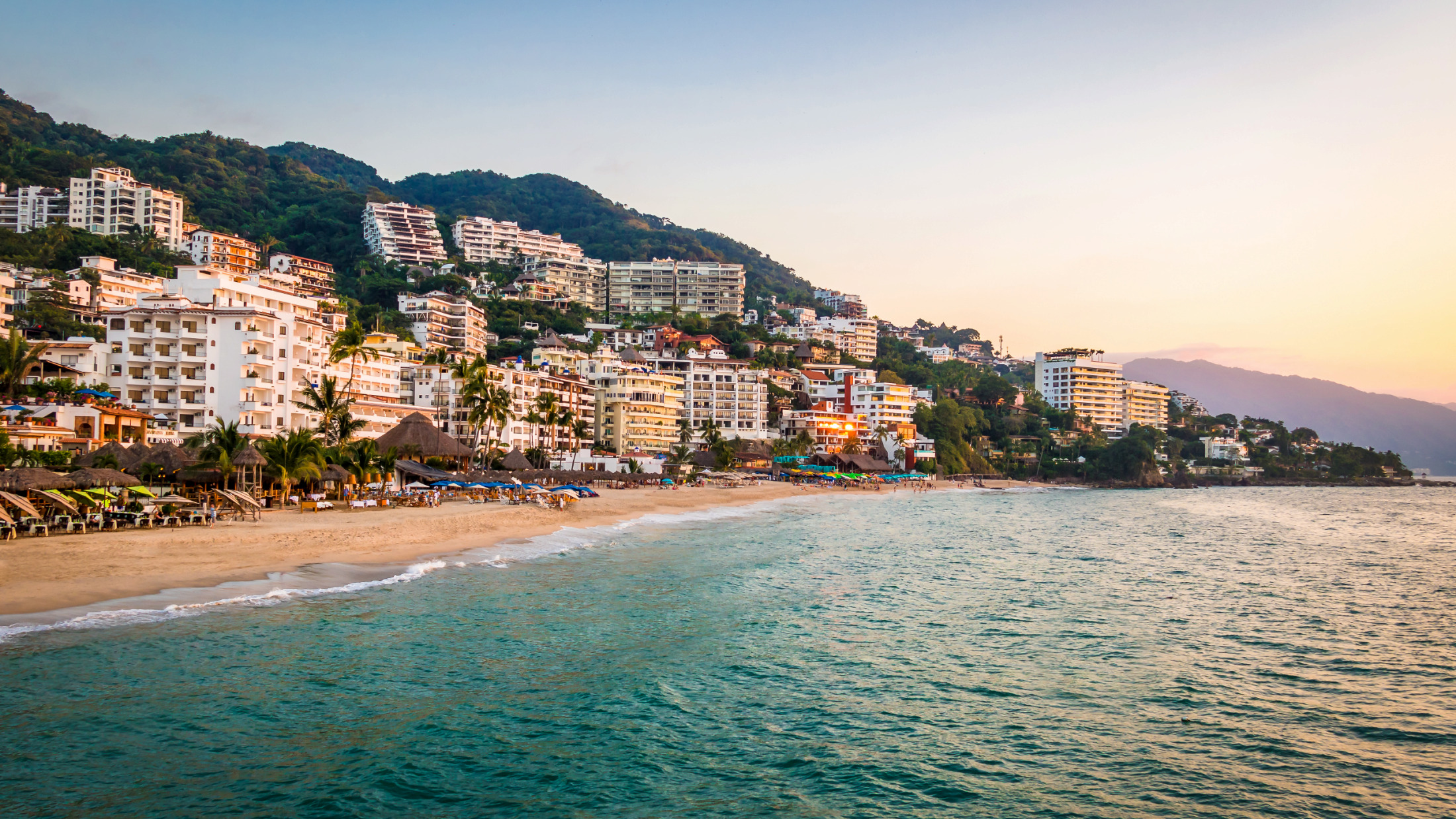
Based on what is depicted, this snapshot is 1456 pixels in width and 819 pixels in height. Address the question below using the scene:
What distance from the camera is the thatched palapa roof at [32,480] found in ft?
84.6

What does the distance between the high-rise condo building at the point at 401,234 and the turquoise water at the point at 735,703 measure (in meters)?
145

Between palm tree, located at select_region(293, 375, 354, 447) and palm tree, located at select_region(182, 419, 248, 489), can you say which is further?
palm tree, located at select_region(293, 375, 354, 447)

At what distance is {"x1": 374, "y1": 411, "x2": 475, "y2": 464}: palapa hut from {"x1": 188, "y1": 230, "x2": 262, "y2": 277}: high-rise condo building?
2925 inches

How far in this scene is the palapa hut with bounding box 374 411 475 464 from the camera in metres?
54.8

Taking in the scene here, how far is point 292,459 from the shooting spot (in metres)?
38.4

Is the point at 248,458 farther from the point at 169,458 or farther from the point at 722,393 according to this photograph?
the point at 722,393

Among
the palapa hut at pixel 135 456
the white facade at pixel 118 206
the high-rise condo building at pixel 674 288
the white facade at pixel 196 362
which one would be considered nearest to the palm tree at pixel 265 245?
the white facade at pixel 118 206

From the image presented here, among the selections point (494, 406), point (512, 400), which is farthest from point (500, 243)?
point (494, 406)

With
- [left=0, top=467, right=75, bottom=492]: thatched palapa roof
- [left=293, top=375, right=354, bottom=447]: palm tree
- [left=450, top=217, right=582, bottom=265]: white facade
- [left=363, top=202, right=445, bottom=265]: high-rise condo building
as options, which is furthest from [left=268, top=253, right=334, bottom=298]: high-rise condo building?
[left=0, top=467, right=75, bottom=492]: thatched palapa roof

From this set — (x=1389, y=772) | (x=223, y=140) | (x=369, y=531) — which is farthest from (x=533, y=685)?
(x=223, y=140)

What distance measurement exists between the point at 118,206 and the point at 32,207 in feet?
32.7

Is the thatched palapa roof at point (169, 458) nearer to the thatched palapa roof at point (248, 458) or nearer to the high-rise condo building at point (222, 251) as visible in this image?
the thatched palapa roof at point (248, 458)

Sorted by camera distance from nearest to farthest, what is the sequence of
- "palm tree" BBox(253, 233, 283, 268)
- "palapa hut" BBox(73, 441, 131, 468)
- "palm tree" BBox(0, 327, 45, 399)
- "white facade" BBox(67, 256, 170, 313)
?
"palapa hut" BBox(73, 441, 131, 468), "palm tree" BBox(0, 327, 45, 399), "white facade" BBox(67, 256, 170, 313), "palm tree" BBox(253, 233, 283, 268)

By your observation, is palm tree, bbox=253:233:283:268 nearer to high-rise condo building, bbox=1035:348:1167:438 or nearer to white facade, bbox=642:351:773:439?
white facade, bbox=642:351:773:439
